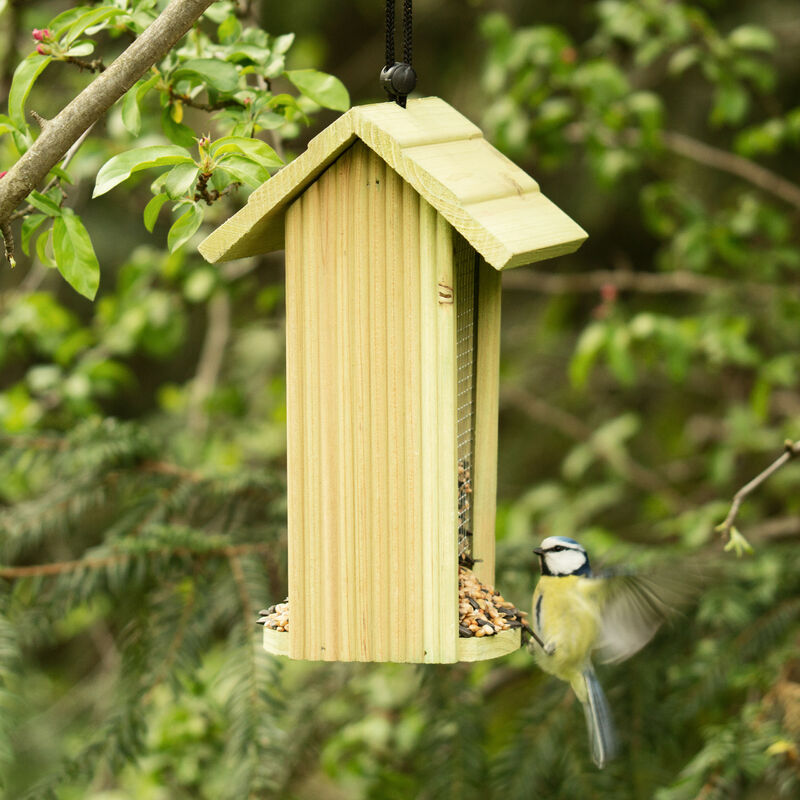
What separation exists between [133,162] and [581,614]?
1250mm

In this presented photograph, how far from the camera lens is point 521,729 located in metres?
2.65

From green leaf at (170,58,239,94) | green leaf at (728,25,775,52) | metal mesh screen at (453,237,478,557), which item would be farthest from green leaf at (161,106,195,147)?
green leaf at (728,25,775,52)

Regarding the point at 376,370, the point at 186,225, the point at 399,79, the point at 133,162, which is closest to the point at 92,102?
the point at 133,162

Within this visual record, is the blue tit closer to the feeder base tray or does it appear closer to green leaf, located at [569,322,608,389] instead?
the feeder base tray

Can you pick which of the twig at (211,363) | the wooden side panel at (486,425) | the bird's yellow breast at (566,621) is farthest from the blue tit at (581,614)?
the twig at (211,363)

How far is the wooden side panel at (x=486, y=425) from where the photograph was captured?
2.07 metres

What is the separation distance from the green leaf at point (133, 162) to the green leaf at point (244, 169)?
0.07 m

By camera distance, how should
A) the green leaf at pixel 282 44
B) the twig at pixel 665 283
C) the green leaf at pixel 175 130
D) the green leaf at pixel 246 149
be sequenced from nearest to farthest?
the green leaf at pixel 246 149 → the green leaf at pixel 175 130 → the green leaf at pixel 282 44 → the twig at pixel 665 283

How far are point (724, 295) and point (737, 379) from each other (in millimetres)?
739

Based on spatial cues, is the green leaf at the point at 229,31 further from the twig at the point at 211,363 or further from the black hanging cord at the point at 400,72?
the twig at the point at 211,363

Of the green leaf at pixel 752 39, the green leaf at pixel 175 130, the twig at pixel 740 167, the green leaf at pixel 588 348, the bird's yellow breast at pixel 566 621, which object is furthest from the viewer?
the twig at pixel 740 167

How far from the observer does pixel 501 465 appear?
542 cm

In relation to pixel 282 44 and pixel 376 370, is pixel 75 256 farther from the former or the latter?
pixel 282 44

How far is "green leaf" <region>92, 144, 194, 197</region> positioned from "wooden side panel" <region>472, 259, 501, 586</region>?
704mm
